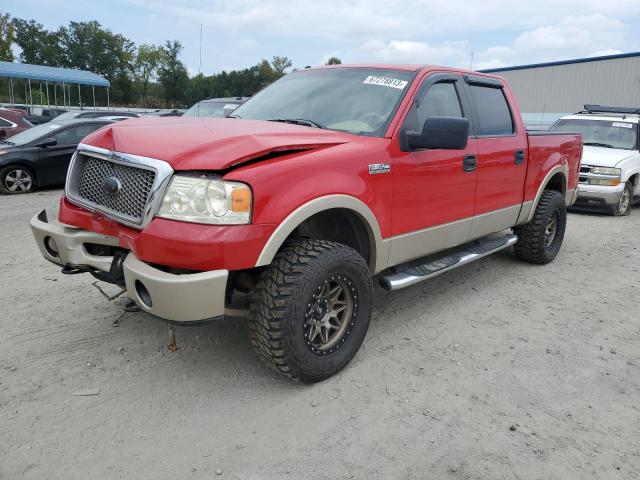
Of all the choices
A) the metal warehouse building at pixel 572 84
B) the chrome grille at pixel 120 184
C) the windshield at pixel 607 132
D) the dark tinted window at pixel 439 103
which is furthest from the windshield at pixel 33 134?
the metal warehouse building at pixel 572 84

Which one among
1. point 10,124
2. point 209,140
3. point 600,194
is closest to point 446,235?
point 209,140

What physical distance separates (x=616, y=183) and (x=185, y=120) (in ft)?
26.3

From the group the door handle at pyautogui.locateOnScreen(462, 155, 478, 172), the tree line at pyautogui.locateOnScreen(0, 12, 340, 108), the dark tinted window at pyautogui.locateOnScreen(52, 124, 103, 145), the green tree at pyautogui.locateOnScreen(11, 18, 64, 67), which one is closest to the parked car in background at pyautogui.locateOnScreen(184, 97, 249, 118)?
the dark tinted window at pyautogui.locateOnScreen(52, 124, 103, 145)

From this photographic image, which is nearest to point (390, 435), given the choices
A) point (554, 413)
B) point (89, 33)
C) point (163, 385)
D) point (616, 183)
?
point (554, 413)

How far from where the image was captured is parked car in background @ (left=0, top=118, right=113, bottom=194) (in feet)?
31.4

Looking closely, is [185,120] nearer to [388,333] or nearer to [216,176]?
[216,176]

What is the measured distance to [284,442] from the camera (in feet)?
8.59

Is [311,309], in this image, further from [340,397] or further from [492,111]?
[492,111]

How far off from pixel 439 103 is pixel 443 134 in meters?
0.84

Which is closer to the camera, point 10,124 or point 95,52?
point 10,124

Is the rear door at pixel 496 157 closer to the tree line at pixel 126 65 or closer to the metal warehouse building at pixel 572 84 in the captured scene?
the metal warehouse building at pixel 572 84

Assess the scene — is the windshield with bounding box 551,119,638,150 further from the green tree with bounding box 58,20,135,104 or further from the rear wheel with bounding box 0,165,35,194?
the green tree with bounding box 58,20,135,104

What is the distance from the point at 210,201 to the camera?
261 centimetres

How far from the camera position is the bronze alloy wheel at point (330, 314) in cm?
301
